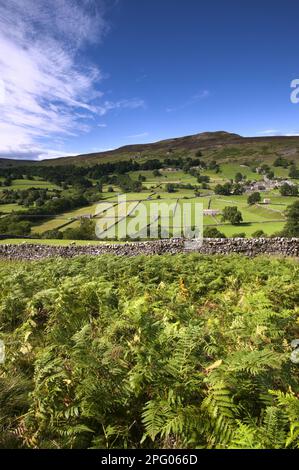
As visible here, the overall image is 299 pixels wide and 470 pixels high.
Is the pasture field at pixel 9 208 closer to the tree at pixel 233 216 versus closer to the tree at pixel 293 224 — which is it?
the tree at pixel 233 216

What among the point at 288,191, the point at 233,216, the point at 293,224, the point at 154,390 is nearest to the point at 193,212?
the point at 233,216

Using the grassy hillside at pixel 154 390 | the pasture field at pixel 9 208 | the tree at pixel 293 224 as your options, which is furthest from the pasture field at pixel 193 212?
the grassy hillside at pixel 154 390

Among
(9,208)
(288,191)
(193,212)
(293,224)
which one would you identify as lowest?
(193,212)

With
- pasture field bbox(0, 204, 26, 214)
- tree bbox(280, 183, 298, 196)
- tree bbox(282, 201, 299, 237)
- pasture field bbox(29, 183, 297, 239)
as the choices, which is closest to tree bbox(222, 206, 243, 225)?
pasture field bbox(29, 183, 297, 239)

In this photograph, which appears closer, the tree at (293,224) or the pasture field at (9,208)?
the tree at (293,224)

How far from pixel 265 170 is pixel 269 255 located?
129096 millimetres

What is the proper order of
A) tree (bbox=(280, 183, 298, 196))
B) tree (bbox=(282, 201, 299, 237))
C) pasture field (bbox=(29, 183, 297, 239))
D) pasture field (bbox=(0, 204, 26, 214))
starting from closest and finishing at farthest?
1. tree (bbox=(282, 201, 299, 237))
2. pasture field (bbox=(29, 183, 297, 239))
3. pasture field (bbox=(0, 204, 26, 214))
4. tree (bbox=(280, 183, 298, 196))

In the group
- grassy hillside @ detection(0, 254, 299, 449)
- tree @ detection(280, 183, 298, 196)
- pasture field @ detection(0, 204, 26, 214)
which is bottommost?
pasture field @ detection(0, 204, 26, 214)

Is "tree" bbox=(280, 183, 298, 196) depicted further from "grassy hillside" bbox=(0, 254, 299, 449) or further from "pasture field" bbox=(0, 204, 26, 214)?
"grassy hillside" bbox=(0, 254, 299, 449)

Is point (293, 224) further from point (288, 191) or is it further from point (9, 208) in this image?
point (9, 208)

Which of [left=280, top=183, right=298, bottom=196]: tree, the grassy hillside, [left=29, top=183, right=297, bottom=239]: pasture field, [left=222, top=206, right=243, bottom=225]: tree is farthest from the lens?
[left=280, top=183, right=298, bottom=196]: tree

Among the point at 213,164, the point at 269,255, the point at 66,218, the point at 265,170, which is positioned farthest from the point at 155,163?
the point at 269,255

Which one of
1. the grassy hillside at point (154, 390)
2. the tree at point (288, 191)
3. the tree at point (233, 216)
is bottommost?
the tree at point (233, 216)
